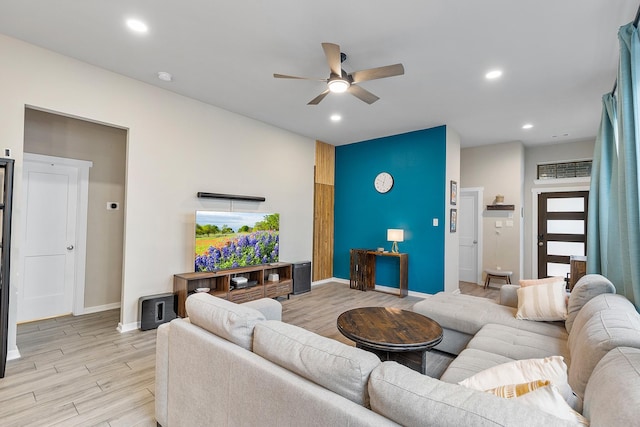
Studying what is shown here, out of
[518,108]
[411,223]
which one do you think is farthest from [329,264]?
[518,108]

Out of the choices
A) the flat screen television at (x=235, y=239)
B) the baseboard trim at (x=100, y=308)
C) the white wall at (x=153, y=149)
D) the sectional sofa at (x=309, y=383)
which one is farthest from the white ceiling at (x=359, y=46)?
the baseboard trim at (x=100, y=308)

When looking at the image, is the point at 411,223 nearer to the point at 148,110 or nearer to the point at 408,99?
the point at 408,99

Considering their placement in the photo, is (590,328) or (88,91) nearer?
(590,328)

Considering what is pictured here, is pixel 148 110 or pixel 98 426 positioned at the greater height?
pixel 148 110

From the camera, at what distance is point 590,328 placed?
1.70m

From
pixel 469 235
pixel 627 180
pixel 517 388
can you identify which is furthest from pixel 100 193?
pixel 469 235

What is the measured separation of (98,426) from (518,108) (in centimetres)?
565

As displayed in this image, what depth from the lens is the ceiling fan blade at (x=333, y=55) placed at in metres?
2.42

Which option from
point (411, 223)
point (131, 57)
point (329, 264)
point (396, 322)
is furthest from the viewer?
point (329, 264)

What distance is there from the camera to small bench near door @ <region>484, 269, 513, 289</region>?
19.0ft

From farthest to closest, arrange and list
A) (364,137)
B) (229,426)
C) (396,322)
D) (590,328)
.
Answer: (364,137) < (396,322) < (590,328) < (229,426)

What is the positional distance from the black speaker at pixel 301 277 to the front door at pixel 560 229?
4779mm

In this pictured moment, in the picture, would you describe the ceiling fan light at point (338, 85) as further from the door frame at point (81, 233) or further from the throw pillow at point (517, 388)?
the door frame at point (81, 233)

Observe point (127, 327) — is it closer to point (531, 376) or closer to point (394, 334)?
point (394, 334)
